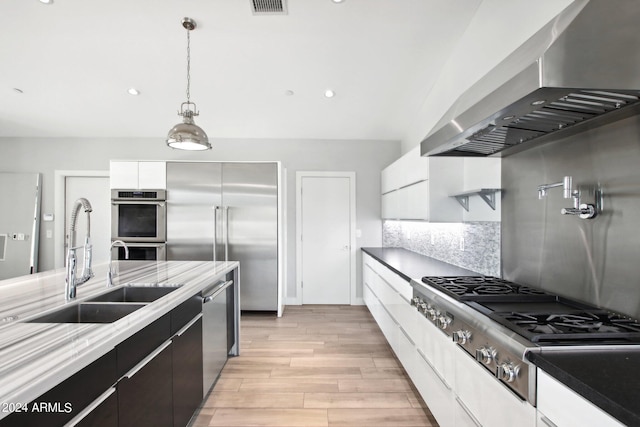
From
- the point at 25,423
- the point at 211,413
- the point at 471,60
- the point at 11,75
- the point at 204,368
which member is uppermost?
the point at 11,75

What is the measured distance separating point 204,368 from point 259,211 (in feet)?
7.94

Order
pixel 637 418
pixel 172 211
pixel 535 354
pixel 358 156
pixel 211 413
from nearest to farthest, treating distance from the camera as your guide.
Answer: pixel 637 418 → pixel 535 354 → pixel 211 413 → pixel 172 211 → pixel 358 156

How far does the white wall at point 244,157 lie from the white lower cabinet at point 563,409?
156 inches

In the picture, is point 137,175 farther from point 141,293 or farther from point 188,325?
point 188,325

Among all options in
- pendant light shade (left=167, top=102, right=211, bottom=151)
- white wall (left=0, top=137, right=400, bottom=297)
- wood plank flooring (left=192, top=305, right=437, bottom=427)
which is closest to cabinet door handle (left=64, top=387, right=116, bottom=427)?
wood plank flooring (left=192, top=305, right=437, bottom=427)

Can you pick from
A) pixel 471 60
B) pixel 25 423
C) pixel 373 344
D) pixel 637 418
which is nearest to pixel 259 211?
pixel 373 344

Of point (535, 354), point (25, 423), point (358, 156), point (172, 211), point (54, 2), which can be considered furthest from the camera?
point (358, 156)

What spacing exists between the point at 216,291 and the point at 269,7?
233 centimetres

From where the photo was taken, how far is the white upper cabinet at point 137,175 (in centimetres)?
434

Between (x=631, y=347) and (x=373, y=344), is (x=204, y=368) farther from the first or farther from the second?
(x=631, y=347)

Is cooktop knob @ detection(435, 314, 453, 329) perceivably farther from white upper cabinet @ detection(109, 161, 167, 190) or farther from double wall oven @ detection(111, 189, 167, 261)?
white upper cabinet @ detection(109, 161, 167, 190)

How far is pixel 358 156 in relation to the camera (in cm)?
500

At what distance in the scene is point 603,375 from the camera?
885 mm

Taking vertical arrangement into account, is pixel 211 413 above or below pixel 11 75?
below
